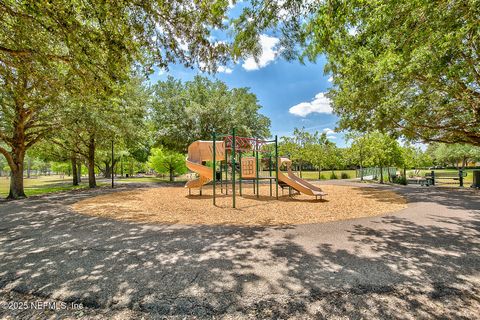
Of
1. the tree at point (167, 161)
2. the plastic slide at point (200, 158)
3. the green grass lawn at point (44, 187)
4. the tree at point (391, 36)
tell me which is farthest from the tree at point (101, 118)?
the tree at point (167, 161)

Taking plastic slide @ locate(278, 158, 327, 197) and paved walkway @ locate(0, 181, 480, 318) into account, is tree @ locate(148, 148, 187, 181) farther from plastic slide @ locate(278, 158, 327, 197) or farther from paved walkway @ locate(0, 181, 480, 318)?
paved walkway @ locate(0, 181, 480, 318)

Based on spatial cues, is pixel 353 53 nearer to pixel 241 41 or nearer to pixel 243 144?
pixel 241 41

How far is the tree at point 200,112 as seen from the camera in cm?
2356

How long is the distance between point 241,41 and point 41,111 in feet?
48.9

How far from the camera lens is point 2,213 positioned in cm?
844

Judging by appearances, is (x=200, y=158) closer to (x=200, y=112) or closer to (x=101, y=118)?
(x=101, y=118)

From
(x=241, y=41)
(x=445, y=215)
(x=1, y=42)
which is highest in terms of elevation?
(x=1, y=42)

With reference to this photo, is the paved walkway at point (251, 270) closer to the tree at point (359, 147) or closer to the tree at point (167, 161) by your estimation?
the tree at point (359, 147)

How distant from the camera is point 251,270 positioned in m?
3.53

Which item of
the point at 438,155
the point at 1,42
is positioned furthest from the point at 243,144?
the point at 438,155

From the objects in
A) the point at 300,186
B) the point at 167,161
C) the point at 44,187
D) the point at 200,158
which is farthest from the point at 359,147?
the point at 44,187

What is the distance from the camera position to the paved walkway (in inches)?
104

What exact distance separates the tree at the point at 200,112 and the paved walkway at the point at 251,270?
60.4ft

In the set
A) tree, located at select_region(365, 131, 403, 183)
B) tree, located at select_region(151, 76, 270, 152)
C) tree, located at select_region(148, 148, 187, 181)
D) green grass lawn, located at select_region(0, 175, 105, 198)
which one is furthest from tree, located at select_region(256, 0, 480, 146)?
tree, located at select_region(148, 148, 187, 181)
